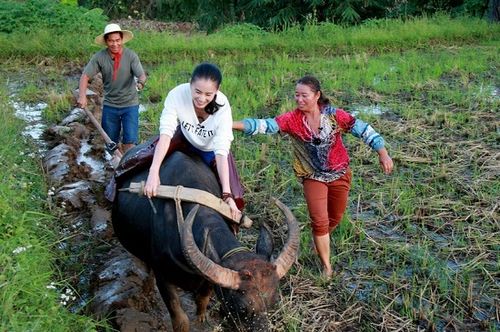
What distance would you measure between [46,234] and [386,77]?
6.19 meters

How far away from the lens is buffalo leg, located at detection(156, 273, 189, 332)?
3564 mm

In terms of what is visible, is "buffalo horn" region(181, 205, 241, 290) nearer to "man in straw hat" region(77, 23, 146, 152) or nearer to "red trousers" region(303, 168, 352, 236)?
"red trousers" region(303, 168, 352, 236)

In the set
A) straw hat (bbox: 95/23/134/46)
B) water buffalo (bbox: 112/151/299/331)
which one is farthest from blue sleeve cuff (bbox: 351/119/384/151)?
straw hat (bbox: 95/23/134/46)

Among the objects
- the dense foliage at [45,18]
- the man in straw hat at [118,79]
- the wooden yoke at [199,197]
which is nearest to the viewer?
the wooden yoke at [199,197]

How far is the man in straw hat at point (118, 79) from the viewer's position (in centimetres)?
558

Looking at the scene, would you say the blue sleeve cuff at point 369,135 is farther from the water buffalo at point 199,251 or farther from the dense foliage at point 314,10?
the dense foliage at point 314,10

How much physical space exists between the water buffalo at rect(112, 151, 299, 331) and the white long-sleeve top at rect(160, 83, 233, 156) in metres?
0.19

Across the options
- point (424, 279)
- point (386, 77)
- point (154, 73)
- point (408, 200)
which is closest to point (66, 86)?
point (154, 73)

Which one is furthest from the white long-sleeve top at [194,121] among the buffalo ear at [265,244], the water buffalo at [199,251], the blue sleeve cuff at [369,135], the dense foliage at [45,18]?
the dense foliage at [45,18]

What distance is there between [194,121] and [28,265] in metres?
1.25

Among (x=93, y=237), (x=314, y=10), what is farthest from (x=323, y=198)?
(x=314, y=10)

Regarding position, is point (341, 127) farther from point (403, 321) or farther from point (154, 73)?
point (154, 73)

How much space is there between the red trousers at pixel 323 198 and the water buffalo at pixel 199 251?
2.40ft

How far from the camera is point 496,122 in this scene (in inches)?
264
